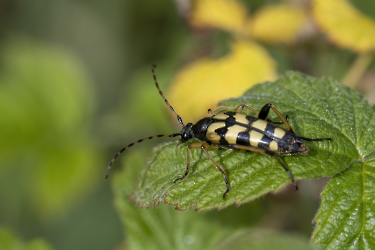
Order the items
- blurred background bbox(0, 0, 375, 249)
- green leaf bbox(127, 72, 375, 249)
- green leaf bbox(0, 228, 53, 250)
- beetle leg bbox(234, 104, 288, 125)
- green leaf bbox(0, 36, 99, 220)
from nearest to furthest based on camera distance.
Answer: green leaf bbox(127, 72, 375, 249)
beetle leg bbox(234, 104, 288, 125)
green leaf bbox(0, 228, 53, 250)
blurred background bbox(0, 0, 375, 249)
green leaf bbox(0, 36, 99, 220)

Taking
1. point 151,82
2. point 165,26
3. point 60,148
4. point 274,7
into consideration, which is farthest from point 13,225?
point 274,7

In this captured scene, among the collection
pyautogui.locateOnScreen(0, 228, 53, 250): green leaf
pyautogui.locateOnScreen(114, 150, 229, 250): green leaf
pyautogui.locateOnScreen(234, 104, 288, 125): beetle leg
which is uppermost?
pyautogui.locateOnScreen(234, 104, 288, 125): beetle leg

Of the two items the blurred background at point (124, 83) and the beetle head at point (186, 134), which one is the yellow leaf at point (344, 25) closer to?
the blurred background at point (124, 83)

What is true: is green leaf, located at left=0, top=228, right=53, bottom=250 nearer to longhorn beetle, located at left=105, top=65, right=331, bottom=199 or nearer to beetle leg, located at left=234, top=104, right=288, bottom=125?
longhorn beetle, located at left=105, top=65, right=331, bottom=199

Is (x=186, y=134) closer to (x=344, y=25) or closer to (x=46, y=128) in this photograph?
(x=344, y=25)

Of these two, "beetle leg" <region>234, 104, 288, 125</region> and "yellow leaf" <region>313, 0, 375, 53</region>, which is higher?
"yellow leaf" <region>313, 0, 375, 53</region>

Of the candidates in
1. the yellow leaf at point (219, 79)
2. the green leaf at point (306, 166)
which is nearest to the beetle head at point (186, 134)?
the green leaf at point (306, 166)

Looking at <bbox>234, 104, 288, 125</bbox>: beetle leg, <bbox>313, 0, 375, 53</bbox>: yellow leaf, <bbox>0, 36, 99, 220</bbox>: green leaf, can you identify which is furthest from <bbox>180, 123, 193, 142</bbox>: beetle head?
<bbox>0, 36, 99, 220</bbox>: green leaf
